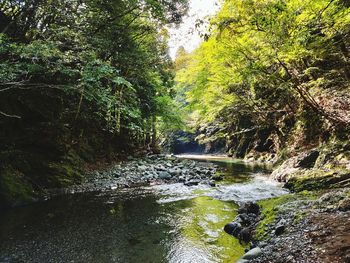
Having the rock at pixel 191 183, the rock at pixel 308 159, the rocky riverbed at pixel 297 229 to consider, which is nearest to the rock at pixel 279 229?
the rocky riverbed at pixel 297 229

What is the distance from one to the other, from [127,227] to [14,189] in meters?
3.66

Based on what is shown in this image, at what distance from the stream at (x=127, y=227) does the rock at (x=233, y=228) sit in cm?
11

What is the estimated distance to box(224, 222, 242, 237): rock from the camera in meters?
4.73

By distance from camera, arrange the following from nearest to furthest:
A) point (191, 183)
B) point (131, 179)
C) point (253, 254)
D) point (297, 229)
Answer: point (253, 254)
point (297, 229)
point (191, 183)
point (131, 179)

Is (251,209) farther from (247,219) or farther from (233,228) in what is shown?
(233,228)

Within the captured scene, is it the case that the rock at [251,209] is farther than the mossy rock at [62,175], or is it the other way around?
the mossy rock at [62,175]

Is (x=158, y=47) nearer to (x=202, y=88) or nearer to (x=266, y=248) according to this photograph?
(x=202, y=88)

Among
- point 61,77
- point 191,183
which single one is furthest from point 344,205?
point 61,77

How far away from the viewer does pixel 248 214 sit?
552cm

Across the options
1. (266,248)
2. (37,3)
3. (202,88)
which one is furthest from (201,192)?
(202,88)

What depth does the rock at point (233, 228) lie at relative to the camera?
186 inches

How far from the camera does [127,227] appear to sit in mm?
5312

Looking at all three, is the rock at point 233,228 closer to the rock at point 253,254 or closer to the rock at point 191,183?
the rock at point 253,254

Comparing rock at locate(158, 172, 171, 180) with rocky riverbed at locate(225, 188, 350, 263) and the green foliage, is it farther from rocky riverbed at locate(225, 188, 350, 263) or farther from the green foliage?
rocky riverbed at locate(225, 188, 350, 263)
